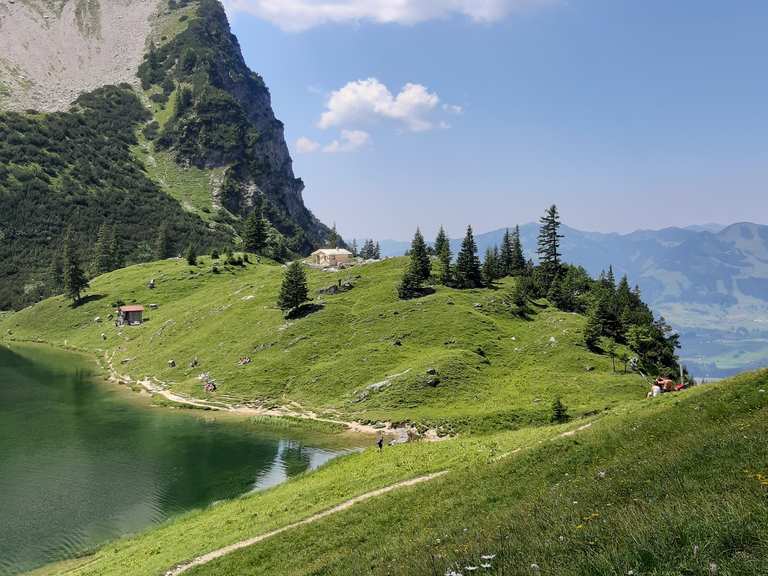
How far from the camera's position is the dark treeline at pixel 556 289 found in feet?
285

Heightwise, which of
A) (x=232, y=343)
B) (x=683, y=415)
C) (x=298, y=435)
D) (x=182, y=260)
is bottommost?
(x=298, y=435)

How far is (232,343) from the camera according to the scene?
10194 cm

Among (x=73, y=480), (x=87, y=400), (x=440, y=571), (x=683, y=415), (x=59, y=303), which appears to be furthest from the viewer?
(x=59, y=303)

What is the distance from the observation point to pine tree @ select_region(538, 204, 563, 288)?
5143 inches

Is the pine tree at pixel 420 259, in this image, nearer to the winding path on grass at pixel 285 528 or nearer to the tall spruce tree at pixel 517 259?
the tall spruce tree at pixel 517 259

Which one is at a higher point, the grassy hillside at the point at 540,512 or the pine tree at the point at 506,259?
the pine tree at the point at 506,259

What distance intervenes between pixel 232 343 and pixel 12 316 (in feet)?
354

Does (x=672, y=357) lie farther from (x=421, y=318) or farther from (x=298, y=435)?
(x=298, y=435)

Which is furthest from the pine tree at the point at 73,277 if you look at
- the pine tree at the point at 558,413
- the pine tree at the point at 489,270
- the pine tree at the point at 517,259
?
the pine tree at the point at 558,413

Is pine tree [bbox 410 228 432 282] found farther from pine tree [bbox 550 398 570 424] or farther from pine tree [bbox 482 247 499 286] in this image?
pine tree [bbox 550 398 570 424]

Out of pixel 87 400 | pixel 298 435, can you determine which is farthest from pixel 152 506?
pixel 87 400

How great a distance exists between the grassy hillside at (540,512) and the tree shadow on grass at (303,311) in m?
63.6

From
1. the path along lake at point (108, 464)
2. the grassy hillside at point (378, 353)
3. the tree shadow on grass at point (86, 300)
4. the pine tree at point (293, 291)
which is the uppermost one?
the pine tree at point (293, 291)

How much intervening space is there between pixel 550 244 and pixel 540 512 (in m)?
124
